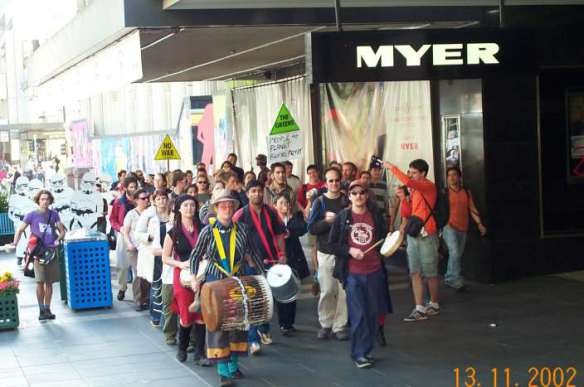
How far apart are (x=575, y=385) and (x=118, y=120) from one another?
38.3 m

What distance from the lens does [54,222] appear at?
42.7 ft

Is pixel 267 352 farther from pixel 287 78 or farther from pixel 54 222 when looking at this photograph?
pixel 287 78

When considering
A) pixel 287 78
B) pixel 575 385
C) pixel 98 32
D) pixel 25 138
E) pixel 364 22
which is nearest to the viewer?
pixel 575 385

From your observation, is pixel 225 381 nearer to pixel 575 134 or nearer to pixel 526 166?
pixel 526 166

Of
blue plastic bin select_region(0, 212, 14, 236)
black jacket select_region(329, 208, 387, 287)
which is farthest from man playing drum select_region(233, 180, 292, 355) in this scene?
blue plastic bin select_region(0, 212, 14, 236)

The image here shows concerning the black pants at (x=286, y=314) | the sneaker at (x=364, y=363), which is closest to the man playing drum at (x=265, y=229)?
the black pants at (x=286, y=314)

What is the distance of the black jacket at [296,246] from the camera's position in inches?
449

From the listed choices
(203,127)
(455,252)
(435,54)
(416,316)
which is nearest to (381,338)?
(416,316)

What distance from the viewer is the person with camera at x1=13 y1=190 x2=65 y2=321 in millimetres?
12602

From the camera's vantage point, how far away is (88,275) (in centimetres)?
1332

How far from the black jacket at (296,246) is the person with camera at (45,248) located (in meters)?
3.29

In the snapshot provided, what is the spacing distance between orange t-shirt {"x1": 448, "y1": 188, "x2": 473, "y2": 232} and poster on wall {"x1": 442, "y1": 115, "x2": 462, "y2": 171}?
1242 mm

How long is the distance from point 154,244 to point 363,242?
8.82 feet

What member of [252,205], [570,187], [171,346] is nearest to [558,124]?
[570,187]
